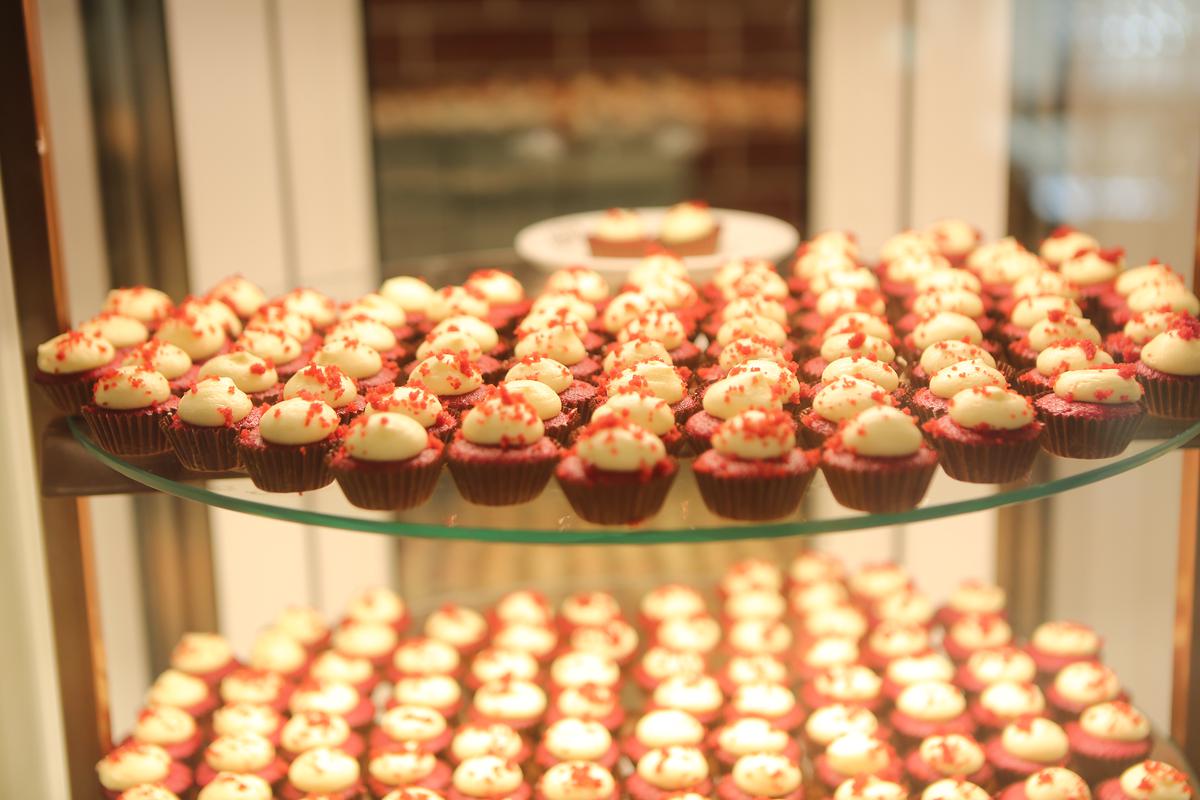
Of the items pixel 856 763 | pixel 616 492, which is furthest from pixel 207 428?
pixel 856 763

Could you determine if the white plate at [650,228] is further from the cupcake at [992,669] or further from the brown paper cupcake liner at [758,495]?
the brown paper cupcake liner at [758,495]

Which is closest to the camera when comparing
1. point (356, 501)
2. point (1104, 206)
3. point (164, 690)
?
point (356, 501)

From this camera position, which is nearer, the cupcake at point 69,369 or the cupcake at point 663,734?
the cupcake at point 69,369

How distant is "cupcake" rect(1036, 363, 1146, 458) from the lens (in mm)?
1658

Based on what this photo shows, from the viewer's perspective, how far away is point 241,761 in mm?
2023

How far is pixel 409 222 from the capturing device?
11.5 feet

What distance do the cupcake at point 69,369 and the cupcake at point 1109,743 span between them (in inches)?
58.0

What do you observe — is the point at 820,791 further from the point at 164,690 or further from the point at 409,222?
the point at 409,222

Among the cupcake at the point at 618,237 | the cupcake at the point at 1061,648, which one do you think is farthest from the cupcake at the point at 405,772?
the cupcake at the point at 1061,648

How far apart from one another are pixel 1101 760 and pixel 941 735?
22 centimetres

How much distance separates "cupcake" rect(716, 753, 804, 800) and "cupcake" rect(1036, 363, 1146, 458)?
595mm

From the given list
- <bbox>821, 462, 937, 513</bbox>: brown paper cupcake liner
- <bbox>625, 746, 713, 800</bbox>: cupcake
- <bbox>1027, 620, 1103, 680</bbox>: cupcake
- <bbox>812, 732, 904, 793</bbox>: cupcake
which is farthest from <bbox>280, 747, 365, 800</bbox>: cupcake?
<bbox>1027, 620, 1103, 680</bbox>: cupcake

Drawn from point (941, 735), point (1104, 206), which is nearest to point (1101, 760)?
point (941, 735)

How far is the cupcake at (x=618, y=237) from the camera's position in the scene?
245 centimetres
